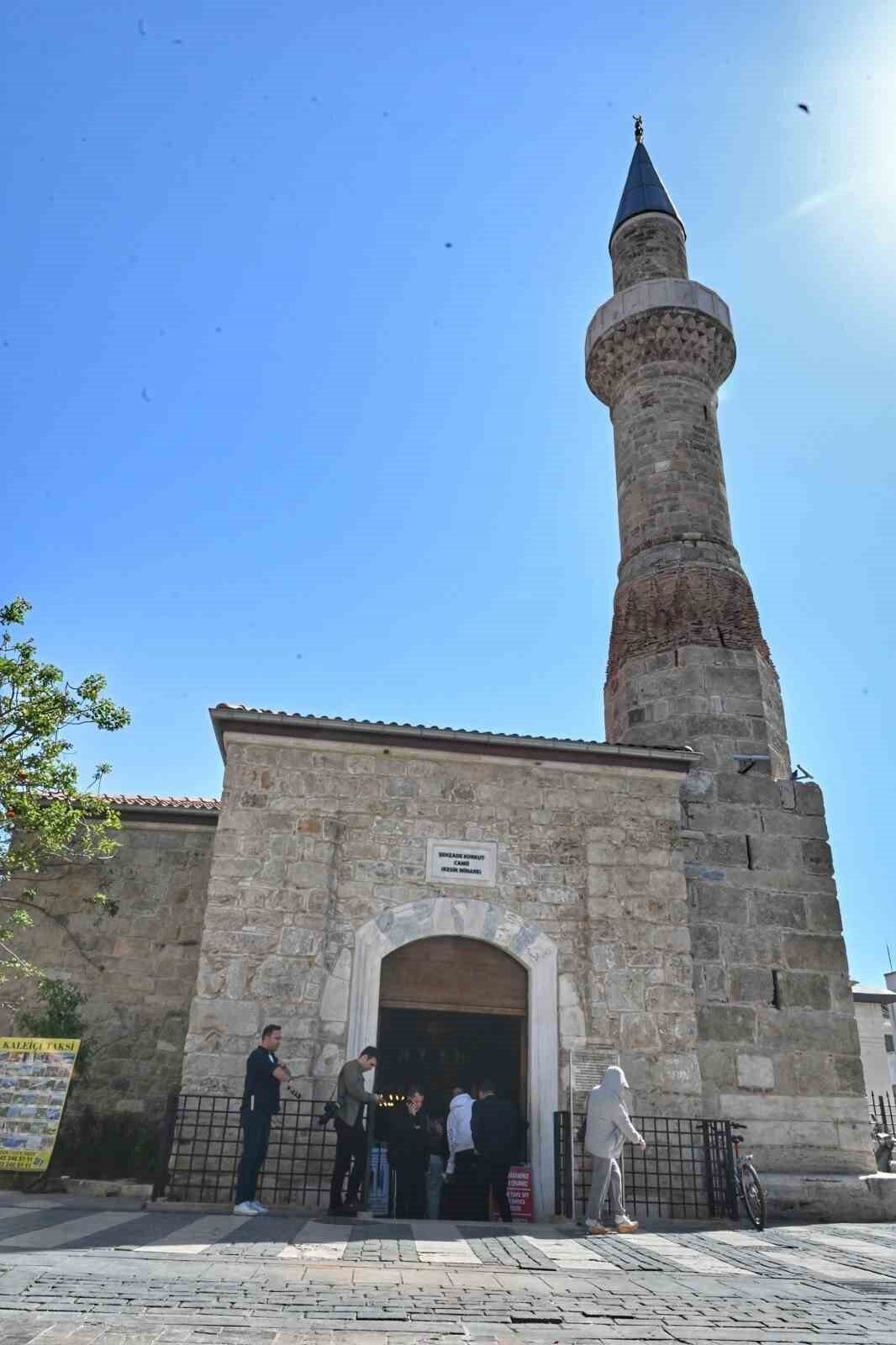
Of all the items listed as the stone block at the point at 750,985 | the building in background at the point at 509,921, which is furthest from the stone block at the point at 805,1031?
the stone block at the point at 750,985

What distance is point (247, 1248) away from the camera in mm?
5594

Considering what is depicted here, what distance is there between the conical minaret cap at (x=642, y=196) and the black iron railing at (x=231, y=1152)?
16.4 metres

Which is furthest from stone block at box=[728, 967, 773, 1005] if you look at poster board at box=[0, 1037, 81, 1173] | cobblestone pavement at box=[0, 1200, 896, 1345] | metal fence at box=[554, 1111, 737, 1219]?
poster board at box=[0, 1037, 81, 1173]

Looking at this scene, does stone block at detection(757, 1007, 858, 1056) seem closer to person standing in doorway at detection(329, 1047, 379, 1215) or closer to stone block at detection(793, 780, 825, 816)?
stone block at detection(793, 780, 825, 816)

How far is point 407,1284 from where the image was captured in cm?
464

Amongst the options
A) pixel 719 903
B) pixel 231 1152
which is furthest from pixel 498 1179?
pixel 719 903

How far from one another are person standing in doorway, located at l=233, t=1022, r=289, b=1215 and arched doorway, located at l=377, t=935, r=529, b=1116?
2.01m

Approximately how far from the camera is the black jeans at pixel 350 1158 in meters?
7.41

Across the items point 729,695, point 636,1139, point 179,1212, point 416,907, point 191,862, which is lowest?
point 179,1212

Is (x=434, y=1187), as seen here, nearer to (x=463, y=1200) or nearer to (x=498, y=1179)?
(x=498, y=1179)

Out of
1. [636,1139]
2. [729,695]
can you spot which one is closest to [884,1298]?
[636,1139]

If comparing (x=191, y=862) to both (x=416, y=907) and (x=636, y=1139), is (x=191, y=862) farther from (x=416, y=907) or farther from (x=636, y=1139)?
(x=636, y=1139)

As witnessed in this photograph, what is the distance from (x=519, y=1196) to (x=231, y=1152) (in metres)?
2.69

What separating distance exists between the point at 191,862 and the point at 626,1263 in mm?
7450
